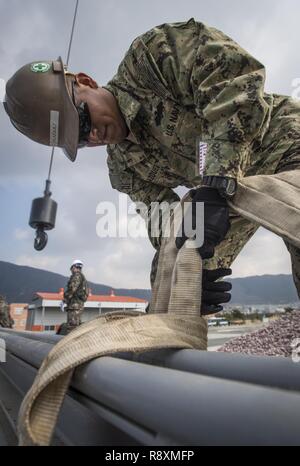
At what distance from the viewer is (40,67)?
59.4 inches

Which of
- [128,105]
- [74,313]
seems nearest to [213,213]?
[128,105]

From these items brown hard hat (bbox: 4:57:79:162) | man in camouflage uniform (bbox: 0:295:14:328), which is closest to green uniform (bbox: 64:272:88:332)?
man in camouflage uniform (bbox: 0:295:14:328)

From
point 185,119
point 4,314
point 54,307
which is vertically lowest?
point 4,314

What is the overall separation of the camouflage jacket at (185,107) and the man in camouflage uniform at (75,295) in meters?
5.83

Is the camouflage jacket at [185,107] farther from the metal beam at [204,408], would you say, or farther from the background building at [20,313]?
the background building at [20,313]

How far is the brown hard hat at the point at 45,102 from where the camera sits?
1470 mm

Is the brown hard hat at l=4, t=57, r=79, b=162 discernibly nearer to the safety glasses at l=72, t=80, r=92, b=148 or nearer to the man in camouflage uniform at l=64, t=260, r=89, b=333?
the safety glasses at l=72, t=80, r=92, b=148

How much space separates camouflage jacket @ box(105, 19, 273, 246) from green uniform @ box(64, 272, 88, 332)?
583 cm

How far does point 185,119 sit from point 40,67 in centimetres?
61

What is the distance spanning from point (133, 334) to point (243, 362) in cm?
18

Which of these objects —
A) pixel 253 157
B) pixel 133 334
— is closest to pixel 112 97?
pixel 253 157

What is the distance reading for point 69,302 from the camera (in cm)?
734

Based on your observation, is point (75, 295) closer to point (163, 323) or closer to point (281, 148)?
point (281, 148)

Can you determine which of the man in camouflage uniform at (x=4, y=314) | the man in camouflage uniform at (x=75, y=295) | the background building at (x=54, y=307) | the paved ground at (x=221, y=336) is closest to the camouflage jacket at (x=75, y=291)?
the man in camouflage uniform at (x=75, y=295)
